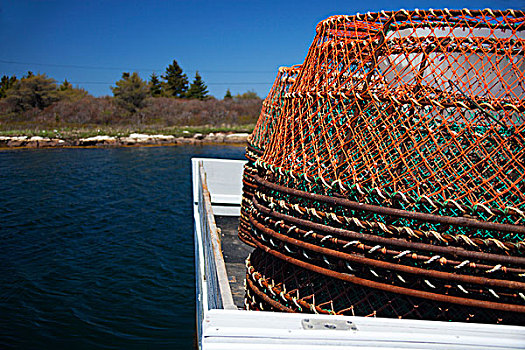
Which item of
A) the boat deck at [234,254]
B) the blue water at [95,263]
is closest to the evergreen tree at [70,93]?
the blue water at [95,263]

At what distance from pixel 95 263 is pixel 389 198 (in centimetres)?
1107

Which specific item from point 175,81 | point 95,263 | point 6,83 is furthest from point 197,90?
point 95,263

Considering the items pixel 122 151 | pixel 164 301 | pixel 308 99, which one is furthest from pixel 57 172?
pixel 308 99

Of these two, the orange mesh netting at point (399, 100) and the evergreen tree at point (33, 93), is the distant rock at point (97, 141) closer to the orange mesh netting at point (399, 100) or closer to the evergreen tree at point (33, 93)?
the evergreen tree at point (33, 93)

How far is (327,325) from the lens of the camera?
5.92 ft

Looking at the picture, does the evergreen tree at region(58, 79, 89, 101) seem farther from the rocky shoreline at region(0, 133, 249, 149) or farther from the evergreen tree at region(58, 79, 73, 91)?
the rocky shoreline at region(0, 133, 249, 149)

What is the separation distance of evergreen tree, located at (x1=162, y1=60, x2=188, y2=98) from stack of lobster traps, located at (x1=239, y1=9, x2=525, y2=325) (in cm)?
7348

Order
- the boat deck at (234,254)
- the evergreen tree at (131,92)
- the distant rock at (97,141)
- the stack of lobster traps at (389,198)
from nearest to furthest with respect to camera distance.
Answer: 1. the stack of lobster traps at (389,198)
2. the boat deck at (234,254)
3. the distant rock at (97,141)
4. the evergreen tree at (131,92)

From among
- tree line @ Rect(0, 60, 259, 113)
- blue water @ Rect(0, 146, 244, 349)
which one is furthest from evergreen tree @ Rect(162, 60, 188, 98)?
blue water @ Rect(0, 146, 244, 349)

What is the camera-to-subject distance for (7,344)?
335 inches

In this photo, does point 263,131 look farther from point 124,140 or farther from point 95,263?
point 124,140

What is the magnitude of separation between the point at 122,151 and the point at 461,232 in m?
37.5

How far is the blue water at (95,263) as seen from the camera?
29.2ft

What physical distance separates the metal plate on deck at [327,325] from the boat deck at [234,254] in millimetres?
2756
